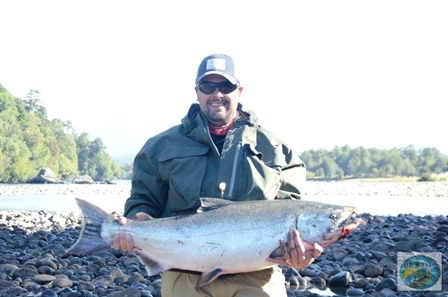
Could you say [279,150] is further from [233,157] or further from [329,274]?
[329,274]

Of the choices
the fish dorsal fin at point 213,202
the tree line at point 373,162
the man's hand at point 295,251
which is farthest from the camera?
the tree line at point 373,162

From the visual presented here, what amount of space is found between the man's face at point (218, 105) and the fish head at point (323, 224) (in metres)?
0.99

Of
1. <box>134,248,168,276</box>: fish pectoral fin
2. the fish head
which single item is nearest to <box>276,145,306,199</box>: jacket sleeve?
the fish head

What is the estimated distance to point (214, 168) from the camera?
481 cm

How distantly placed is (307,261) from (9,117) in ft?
388

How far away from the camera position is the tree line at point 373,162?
128 m

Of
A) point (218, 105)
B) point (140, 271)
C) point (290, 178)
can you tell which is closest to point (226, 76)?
point (218, 105)

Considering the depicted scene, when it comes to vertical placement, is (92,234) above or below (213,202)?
below

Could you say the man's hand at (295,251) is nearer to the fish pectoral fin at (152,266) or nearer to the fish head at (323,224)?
the fish head at (323,224)

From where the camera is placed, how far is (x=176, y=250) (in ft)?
14.9

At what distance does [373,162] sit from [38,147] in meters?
67.9

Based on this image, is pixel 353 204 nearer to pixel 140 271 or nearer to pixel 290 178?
pixel 140 271

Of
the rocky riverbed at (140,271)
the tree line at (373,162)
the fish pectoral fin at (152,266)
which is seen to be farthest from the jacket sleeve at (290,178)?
the tree line at (373,162)

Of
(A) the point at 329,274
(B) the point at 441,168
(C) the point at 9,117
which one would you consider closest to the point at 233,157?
(A) the point at 329,274
